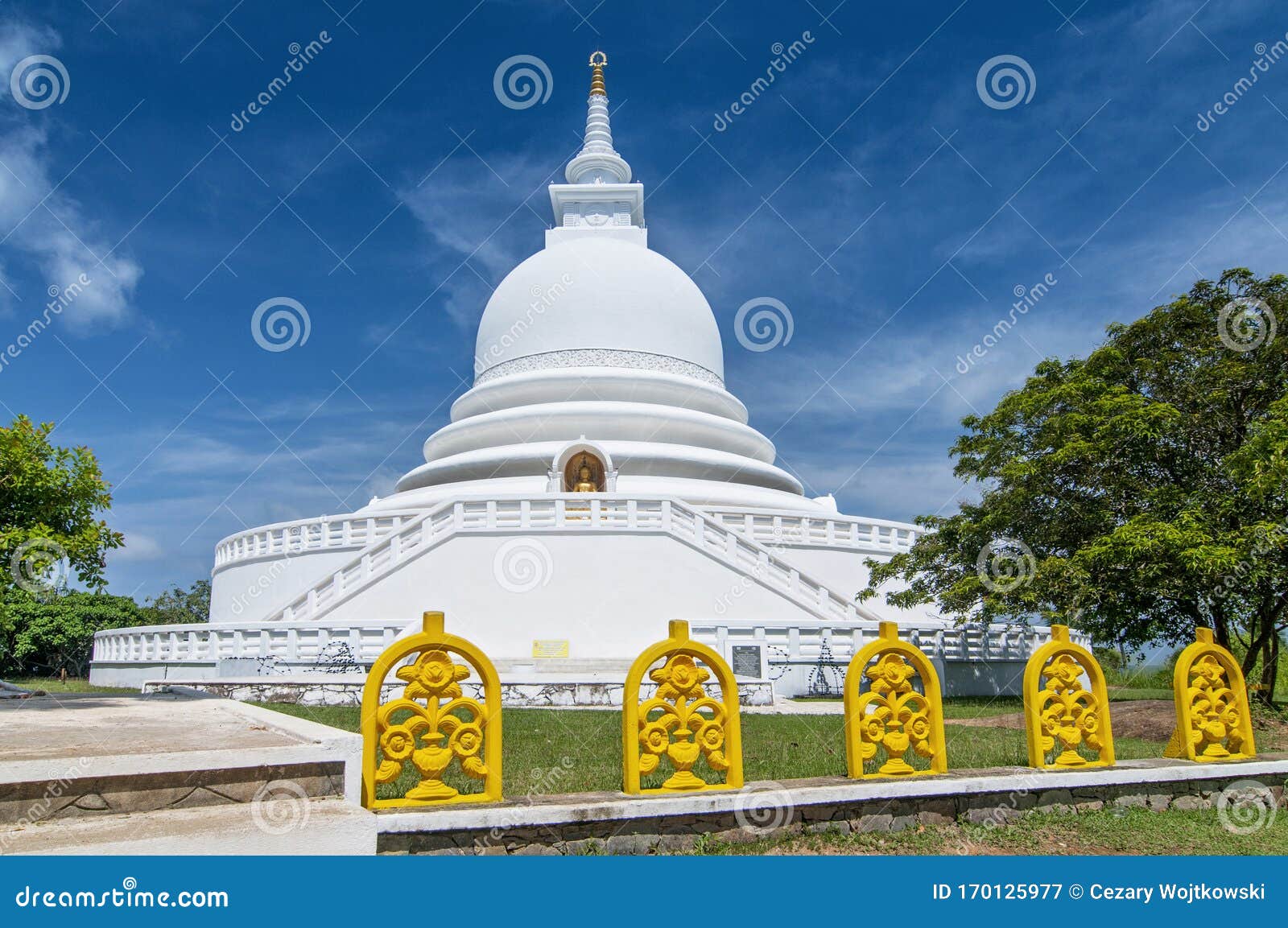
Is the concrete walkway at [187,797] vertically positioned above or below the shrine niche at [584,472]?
below

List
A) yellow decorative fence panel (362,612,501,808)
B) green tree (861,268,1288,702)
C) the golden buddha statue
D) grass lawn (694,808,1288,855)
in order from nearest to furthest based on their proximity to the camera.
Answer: yellow decorative fence panel (362,612,501,808) → grass lawn (694,808,1288,855) → green tree (861,268,1288,702) → the golden buddha statue

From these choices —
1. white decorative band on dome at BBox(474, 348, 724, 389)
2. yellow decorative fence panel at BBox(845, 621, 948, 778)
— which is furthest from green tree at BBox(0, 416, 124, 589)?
white decorative band on dome at BBox(474, 348, 724, 389)

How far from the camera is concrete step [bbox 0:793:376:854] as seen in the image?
420 centimetres

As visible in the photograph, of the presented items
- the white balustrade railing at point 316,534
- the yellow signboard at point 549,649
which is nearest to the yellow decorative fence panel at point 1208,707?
the yellow signboard at point 549,649

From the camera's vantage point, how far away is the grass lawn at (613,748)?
23.0 feet

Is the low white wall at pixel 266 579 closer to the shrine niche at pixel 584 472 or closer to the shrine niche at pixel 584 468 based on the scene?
the shrine niche at pixel 584 468

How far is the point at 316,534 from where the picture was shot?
74.7ft

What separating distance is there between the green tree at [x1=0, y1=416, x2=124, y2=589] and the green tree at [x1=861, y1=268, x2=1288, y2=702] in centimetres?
1202

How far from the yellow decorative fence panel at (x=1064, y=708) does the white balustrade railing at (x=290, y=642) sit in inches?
455

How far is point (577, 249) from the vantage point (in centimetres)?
3206

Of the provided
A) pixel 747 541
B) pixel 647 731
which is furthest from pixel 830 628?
pixel 647 731

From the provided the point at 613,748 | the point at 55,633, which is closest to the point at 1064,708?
the point at 613,748

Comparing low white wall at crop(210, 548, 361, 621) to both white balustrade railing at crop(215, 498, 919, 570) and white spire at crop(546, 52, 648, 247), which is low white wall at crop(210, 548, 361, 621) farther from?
white spire at crop(546, 52, 648, 247)

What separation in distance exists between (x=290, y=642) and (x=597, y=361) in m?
14.9
